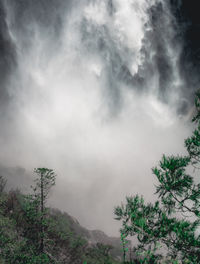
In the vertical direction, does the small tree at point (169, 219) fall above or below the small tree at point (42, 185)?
below

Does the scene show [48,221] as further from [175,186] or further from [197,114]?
[197,114]

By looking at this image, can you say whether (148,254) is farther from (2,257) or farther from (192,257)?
(2,257)

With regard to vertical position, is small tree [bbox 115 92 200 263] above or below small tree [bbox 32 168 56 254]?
below

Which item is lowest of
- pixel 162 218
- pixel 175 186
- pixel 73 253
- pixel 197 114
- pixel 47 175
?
pixel 73 253

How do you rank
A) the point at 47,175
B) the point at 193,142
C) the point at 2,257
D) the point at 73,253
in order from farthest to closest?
the point at 73,253, the point at 47,175, the point at 2,257, the point at 193,142

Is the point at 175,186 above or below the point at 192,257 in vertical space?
above

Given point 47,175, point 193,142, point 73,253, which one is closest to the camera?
point 193,142

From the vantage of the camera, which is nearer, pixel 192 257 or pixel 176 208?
pixel 192 257

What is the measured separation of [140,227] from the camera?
4.10 metres

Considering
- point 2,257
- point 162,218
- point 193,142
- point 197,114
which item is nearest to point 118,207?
point 162,218

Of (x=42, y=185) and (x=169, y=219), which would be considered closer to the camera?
(x=169, y=219)

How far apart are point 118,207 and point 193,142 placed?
126 inches

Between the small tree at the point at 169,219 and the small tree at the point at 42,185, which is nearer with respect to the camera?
the small tree at the point at 169,219

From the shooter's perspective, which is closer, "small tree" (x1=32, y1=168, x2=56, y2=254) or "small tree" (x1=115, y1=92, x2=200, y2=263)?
"small tree" (x1=115, y1=92, x2=200, y2=263)
